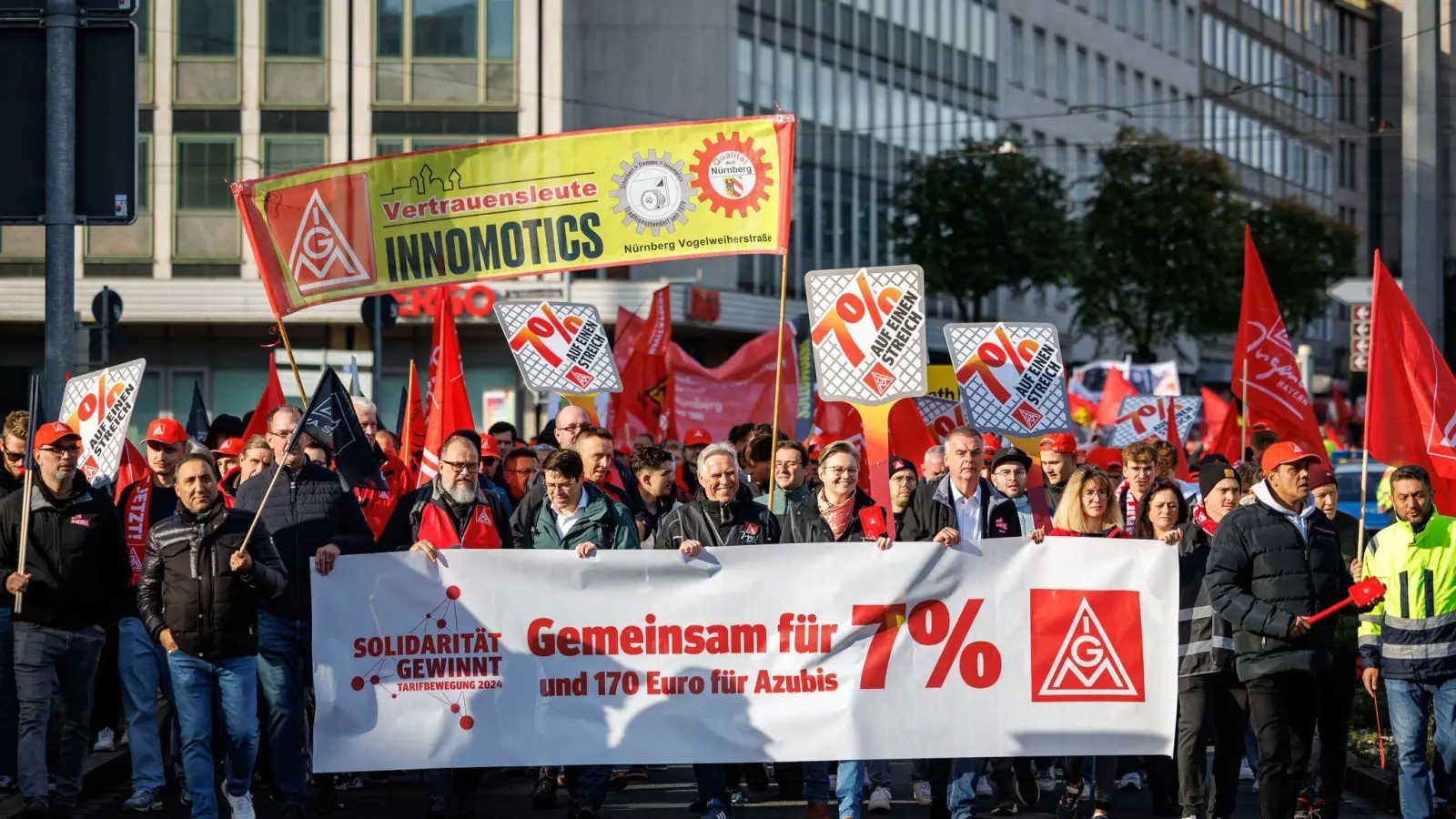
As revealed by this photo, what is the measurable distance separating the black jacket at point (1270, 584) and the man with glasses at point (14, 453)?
19.2ft

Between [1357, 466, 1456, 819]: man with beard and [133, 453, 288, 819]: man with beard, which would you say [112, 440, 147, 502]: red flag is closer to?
[133, 453, 288, 819]: man with beard

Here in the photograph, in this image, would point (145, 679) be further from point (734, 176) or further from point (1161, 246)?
point (1161, 246)

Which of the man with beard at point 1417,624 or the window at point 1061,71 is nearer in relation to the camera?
the man with beard at point 1417,624

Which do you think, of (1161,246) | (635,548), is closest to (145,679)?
(635,548)

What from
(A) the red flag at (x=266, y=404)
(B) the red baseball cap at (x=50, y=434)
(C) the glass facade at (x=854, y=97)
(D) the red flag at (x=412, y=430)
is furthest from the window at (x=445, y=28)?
(B) the red baseball cap at (x=50, y=434)

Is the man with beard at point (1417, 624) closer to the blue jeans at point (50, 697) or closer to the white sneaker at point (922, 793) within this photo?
the white sneaker at point (922, 793)

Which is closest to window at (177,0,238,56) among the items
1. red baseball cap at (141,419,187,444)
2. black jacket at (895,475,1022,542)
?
red baseball cap at (141,419,187,444)

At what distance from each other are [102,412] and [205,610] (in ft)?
6.09

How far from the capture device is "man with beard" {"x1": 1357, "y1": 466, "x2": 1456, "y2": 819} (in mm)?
9781

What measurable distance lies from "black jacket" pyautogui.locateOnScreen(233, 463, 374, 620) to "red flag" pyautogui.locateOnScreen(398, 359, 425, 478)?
13.6 feet

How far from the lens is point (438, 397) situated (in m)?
13.2

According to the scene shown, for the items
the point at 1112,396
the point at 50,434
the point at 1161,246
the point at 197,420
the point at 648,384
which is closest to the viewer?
the point at 50,434

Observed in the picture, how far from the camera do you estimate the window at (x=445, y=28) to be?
4353 cm

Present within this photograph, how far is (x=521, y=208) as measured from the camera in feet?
42.1
